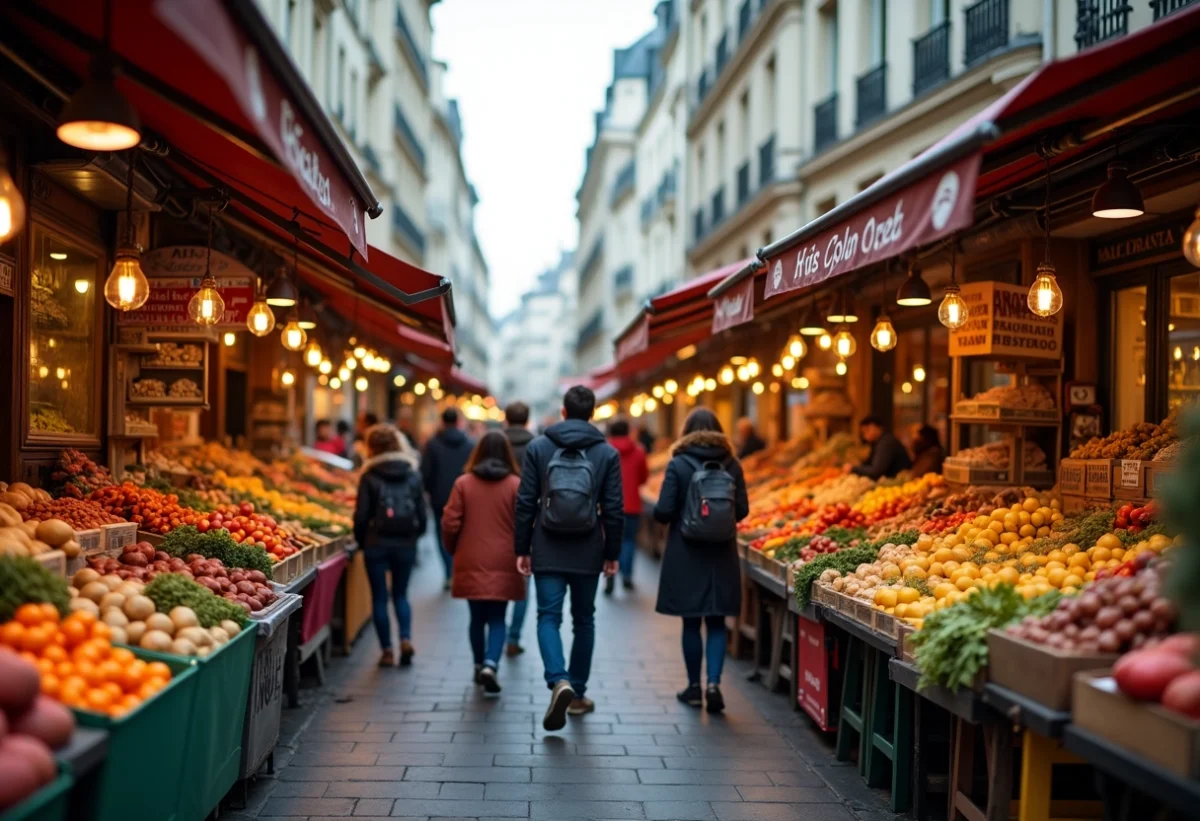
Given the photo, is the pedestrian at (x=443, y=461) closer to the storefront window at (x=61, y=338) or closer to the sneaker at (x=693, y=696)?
the storefront window at (x=61, y=338)

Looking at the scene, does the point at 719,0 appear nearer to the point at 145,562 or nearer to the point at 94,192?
the point at 94,192

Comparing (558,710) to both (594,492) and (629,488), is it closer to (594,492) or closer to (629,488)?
(594,492)

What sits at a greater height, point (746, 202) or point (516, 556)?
point (746, 202)

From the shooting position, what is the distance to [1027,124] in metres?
5.29

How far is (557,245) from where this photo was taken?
469ft

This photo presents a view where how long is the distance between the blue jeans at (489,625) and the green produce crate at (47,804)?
5.59 metres

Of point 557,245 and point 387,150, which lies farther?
point 557,245

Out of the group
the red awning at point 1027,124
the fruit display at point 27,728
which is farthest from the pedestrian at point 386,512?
the fruit display at point 27,728

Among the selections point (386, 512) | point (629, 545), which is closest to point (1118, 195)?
point (386, 512)

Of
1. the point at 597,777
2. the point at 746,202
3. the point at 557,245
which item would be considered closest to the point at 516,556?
the point at 597,777

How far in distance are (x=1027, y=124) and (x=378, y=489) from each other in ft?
20.8

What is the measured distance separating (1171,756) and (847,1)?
59.0 feet

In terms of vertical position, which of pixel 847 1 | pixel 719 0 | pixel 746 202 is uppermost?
pixel 719 0

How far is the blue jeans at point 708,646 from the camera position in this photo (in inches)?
344
